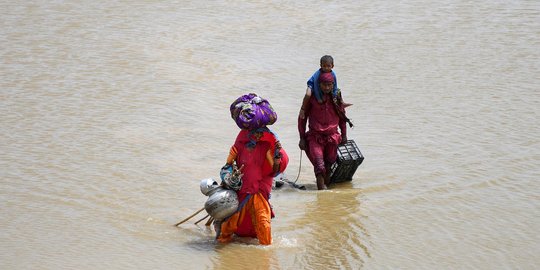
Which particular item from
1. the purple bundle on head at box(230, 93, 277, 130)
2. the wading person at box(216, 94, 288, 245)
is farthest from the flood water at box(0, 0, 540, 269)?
the purple bundle on head at box(230, 93, 277, 130)

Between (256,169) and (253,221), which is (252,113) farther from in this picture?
(253,221)

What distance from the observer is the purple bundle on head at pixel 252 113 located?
27.1 ft

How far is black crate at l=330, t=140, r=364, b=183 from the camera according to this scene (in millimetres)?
10695

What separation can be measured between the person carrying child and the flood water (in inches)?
14.9

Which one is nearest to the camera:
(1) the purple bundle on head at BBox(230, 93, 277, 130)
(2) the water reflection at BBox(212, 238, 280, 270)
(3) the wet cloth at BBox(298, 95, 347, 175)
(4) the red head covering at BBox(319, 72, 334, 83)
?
(2) the water reflection at BBox(212, 238, 280, 270)

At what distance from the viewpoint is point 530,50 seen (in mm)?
17875

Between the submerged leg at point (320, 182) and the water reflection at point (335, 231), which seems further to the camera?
the submerged leg at point (320, 182)

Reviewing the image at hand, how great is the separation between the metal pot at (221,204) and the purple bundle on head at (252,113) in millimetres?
629

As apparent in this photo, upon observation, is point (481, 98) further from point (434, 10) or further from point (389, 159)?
point (434, 10)

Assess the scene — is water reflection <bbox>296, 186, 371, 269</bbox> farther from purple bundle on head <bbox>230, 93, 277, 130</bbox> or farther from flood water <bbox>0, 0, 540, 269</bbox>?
purple bundle on head <bbox>230, 93, 277, 130</bbox>

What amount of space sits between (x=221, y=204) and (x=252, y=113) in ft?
2.79

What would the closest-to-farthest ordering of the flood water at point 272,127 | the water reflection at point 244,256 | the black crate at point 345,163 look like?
the water reflection at point 244,256
the flood water at point 272,127
the black crate at point 345,163

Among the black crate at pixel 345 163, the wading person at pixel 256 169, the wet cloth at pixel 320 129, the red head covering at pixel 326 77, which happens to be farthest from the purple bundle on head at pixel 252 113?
the black crate at pixel 345 163

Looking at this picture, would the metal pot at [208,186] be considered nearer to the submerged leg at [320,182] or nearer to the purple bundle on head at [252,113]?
the purple bundle on head at [252,113]
